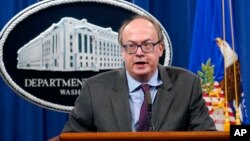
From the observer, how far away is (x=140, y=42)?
6.47ft

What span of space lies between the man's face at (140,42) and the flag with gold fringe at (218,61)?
107cm

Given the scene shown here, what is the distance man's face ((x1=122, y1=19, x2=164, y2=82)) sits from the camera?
77.5 inches

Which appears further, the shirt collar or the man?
the shirt collar

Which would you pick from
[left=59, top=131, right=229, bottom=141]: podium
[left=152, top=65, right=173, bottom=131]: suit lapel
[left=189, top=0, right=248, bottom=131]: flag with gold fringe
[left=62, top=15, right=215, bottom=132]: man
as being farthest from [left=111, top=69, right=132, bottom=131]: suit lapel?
[left=189, top=0, right=248, bottom=131]: flag with gold fringe

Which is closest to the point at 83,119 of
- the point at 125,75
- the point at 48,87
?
the point at 125,75

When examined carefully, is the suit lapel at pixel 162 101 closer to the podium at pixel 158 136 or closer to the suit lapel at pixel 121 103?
the suit lapel at pixel 121 103

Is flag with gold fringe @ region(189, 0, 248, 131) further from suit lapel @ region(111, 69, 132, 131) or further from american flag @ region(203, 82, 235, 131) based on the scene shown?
suit lapel @ region(111, 69, 132, 131)

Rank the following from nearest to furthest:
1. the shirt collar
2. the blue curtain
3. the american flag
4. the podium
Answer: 1. the podium
2. the shirt collar
3. the american flag
4. the blue curtain

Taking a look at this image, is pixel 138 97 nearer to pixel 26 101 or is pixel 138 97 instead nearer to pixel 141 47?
pixel 141 47

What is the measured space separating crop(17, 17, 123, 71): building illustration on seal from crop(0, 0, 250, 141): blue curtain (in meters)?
0.27

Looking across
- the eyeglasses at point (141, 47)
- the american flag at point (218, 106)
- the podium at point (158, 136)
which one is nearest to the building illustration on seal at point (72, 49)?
the american flag at point (218, 106)

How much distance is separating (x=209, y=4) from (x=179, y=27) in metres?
0.30

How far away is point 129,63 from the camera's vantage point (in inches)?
78.7

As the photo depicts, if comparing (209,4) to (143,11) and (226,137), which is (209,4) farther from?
(226,137)
